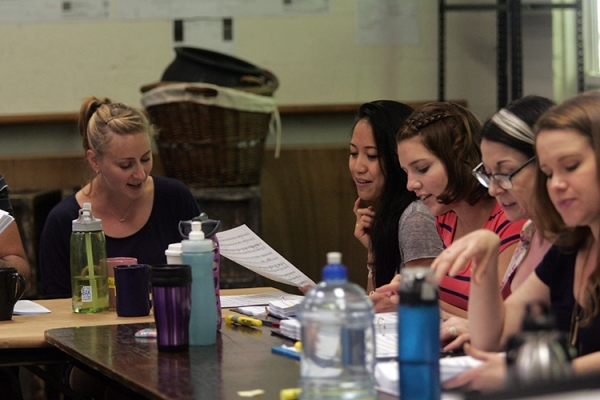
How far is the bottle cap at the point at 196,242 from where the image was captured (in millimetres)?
1839

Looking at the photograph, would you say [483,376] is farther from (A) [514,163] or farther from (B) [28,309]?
(B) [28,309]

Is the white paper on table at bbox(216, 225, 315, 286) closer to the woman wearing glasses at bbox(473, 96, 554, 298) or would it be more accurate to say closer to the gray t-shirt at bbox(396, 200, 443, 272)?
the gray t-shirt at bbox(396, 200, 443, 272)

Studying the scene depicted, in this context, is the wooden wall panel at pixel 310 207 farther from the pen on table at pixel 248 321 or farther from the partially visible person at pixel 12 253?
the pen on table at pixel 248 321

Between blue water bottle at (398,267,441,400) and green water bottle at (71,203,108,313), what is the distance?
1225mm

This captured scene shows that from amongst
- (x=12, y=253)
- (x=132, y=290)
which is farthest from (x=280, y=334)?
(x=12, y=253)

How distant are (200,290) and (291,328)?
198 mm

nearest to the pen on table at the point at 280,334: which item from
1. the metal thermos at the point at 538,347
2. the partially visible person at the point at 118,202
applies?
the metal thermos at the point at 538,347

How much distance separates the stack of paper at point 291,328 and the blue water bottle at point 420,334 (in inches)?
23.3

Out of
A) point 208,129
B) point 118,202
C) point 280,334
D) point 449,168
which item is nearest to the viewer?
point 280,334

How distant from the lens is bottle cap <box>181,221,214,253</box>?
1.84 meters

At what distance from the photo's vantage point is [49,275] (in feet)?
9.09

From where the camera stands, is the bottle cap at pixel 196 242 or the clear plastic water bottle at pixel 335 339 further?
the bottle cap at pixel 196 242

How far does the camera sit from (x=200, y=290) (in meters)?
1.85

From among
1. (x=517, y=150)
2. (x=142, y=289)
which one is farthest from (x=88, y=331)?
(x=517, y=150)
